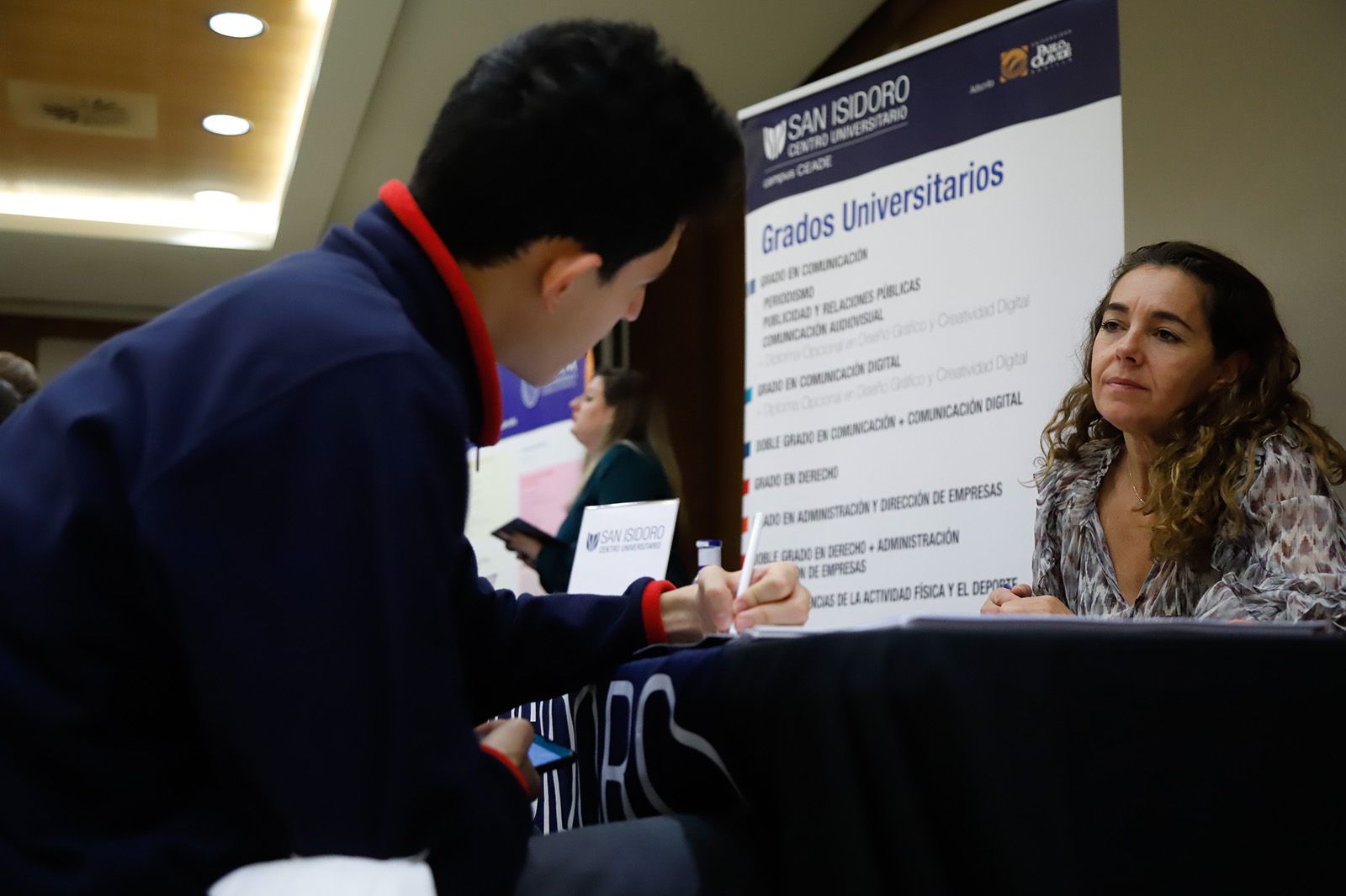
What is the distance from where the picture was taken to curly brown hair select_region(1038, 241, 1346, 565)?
66.8 inches

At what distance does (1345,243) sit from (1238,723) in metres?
1.94

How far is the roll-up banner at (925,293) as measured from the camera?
252cm

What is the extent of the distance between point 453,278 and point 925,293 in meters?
2.04

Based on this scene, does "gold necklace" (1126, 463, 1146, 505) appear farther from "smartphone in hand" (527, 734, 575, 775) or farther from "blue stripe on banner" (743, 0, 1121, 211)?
"smartphone in hand" (527, 734, 575, 775)

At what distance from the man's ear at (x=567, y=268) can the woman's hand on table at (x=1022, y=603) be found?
889 millimetres

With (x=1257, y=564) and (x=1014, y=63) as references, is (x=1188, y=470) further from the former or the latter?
(x=1014, y=63)

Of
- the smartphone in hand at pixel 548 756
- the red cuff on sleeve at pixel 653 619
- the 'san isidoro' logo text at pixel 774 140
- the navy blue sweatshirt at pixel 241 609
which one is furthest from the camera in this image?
the 'san isidoro' logo text at pixel 774 140

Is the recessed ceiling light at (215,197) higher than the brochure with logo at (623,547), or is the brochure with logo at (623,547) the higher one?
the recessed ceiling light at (215,197)

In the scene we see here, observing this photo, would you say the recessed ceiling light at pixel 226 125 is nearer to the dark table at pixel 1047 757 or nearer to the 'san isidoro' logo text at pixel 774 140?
the 'san isidoro' logo text at pixel 774 140

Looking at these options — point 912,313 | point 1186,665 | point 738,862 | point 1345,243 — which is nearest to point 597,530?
point 912,313

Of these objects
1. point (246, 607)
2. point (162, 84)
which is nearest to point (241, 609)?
point (246, 607)

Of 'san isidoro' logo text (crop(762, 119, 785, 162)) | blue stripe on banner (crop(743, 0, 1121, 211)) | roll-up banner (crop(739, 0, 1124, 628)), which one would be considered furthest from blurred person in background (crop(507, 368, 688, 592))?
'san isidoro' logo text (crop(762, 119, 785, 162))

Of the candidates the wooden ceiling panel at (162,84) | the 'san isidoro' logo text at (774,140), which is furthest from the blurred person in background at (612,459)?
the wooden ceiling panel at (162,84)

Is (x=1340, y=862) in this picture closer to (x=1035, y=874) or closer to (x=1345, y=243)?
(x=1035, y=874)
